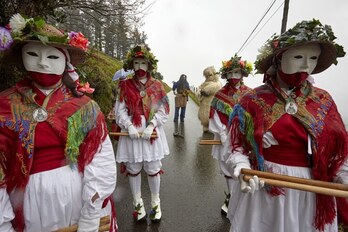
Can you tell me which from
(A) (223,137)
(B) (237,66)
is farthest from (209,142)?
(B) (237,66)

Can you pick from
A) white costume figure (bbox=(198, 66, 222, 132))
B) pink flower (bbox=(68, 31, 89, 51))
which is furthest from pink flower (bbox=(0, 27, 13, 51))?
white costume figure (bbox=(198, 66, 222, 132))

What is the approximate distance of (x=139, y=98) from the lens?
3264 millimetres

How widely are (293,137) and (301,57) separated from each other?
589mm

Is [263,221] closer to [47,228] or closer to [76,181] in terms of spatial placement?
[76,181]

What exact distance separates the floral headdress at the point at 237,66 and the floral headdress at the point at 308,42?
67.2 inches

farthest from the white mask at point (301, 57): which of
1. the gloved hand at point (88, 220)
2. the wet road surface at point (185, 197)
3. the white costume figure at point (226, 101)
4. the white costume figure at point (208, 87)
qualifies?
the white costume figure at point (208, 87)

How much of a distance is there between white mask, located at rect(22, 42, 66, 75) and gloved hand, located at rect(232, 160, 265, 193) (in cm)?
148

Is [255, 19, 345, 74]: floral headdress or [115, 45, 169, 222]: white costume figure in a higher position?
[255, 19, 345, 74]: floral headdress

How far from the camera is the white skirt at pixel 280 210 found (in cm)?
182

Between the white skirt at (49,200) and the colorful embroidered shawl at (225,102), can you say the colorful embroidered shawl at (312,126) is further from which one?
the colorful embroidered shawl at (225,102)

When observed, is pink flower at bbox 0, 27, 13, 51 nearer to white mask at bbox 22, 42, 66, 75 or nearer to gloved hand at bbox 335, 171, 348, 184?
white mask at bbox 22, 42, 66, 75

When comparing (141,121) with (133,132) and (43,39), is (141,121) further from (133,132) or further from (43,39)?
(43,39)

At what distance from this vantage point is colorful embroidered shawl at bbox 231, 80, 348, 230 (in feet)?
5.76

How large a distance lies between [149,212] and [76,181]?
2.01 meters
